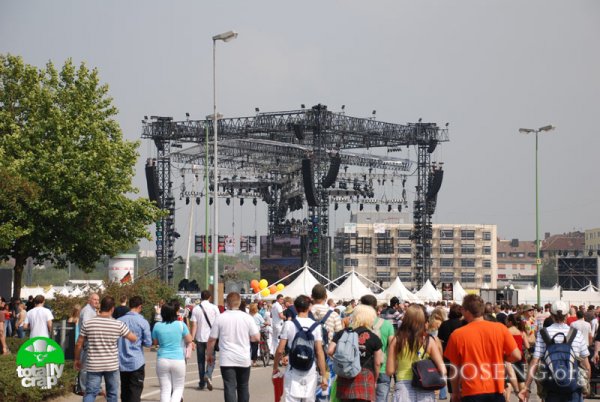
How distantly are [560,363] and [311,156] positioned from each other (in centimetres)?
5443

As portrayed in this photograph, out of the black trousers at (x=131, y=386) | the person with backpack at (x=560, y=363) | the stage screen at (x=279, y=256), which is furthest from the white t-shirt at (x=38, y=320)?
the stage screen at (x=279, y=256)

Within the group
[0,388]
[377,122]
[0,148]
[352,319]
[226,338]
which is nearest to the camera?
[352,319]

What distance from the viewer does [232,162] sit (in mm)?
78312

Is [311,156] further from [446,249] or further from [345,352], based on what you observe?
[446,249]

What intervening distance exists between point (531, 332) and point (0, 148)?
2205cm

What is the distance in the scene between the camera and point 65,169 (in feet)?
122

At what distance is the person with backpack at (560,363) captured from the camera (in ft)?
36.7

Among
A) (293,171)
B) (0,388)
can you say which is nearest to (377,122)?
(293,171)

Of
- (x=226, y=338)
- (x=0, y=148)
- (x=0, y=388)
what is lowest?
(x=0, y=388)

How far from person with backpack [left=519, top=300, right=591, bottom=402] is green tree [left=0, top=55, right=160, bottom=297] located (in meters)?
26.4

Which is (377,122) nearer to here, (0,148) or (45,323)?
(0,148)

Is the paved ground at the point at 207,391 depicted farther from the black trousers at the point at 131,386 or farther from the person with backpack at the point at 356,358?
the person with backpack at the point at 356,358

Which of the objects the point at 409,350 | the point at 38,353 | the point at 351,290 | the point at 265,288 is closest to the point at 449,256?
the point at 265,288

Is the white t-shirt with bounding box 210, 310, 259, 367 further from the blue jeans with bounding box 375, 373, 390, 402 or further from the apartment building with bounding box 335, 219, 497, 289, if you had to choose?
the apartment building with bounding box 335, 219, 497, 289
